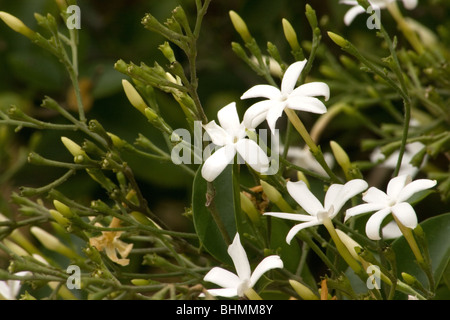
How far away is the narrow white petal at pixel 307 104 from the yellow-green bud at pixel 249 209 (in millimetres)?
111

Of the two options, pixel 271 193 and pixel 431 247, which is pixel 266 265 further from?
pixel 431 247

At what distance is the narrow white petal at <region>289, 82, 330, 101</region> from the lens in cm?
55

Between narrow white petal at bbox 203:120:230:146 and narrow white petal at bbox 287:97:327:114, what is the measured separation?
6 centimetres

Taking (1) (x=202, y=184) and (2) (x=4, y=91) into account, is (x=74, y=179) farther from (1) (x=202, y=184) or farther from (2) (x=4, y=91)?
(1) (x=202, y=184)

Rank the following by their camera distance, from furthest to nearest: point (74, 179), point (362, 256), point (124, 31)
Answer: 1. point (124, 31)
2. point (74, 179)
3. point (362, 256)

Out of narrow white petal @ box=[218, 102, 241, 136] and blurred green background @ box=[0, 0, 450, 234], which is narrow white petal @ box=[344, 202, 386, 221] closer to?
narrow white petal @ box=[218, 102, 241, 136]

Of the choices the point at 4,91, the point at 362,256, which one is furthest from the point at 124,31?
the point at 362,256

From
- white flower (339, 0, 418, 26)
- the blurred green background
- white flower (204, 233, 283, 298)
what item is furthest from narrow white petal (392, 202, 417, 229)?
the blurred green background

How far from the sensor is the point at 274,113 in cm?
55

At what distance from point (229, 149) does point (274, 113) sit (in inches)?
1.9

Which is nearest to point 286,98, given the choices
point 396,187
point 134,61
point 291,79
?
point 291,79

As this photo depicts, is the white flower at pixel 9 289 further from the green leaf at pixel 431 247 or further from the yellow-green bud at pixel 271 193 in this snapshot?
the green leaf at pixel 431 247
